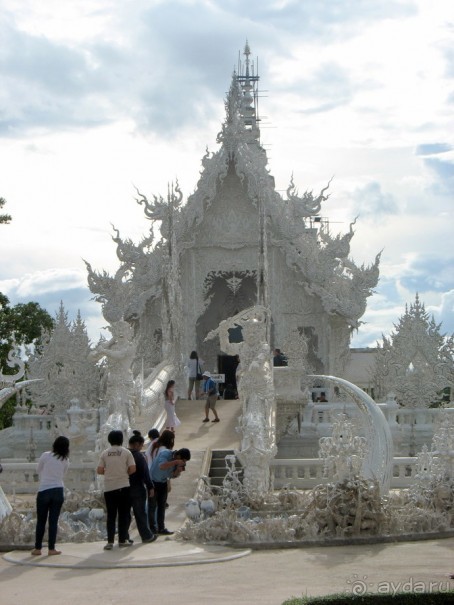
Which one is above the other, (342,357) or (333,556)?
(342,357)

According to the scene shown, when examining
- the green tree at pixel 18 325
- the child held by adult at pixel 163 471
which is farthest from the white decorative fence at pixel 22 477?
the green tree at pixel 18 325

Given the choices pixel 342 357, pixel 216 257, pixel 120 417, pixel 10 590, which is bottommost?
pixel 10 590

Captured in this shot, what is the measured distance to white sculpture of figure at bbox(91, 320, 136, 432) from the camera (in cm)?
1438

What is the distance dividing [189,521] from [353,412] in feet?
28.1

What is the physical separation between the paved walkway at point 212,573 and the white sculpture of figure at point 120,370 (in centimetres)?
404

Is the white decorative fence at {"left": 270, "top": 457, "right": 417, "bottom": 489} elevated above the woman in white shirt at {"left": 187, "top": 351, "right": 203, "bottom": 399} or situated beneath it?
situated beneath

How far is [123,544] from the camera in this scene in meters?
10.1

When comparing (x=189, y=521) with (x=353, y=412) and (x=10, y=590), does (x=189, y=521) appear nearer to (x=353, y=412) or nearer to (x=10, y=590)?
(x=10, y=590)

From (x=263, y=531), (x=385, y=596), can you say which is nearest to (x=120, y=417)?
(x=263, y=531)

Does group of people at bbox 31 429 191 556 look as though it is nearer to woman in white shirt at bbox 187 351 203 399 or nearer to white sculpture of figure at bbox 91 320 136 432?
white sculpture of figure at bbox 91 320 136 432

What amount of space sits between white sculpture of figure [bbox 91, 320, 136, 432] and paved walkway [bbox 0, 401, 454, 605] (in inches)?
159

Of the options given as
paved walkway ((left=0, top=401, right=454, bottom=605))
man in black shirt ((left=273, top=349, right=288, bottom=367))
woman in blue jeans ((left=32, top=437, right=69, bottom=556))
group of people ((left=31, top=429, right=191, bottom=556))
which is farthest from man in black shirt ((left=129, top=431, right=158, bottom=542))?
man in black shirt ((left=273, top=349, right=288, bottom=367))

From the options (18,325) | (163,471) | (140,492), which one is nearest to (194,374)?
(18,325)

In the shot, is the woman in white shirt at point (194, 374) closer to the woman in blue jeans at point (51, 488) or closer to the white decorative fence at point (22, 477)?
the white decorative fence at point (22, 477)
